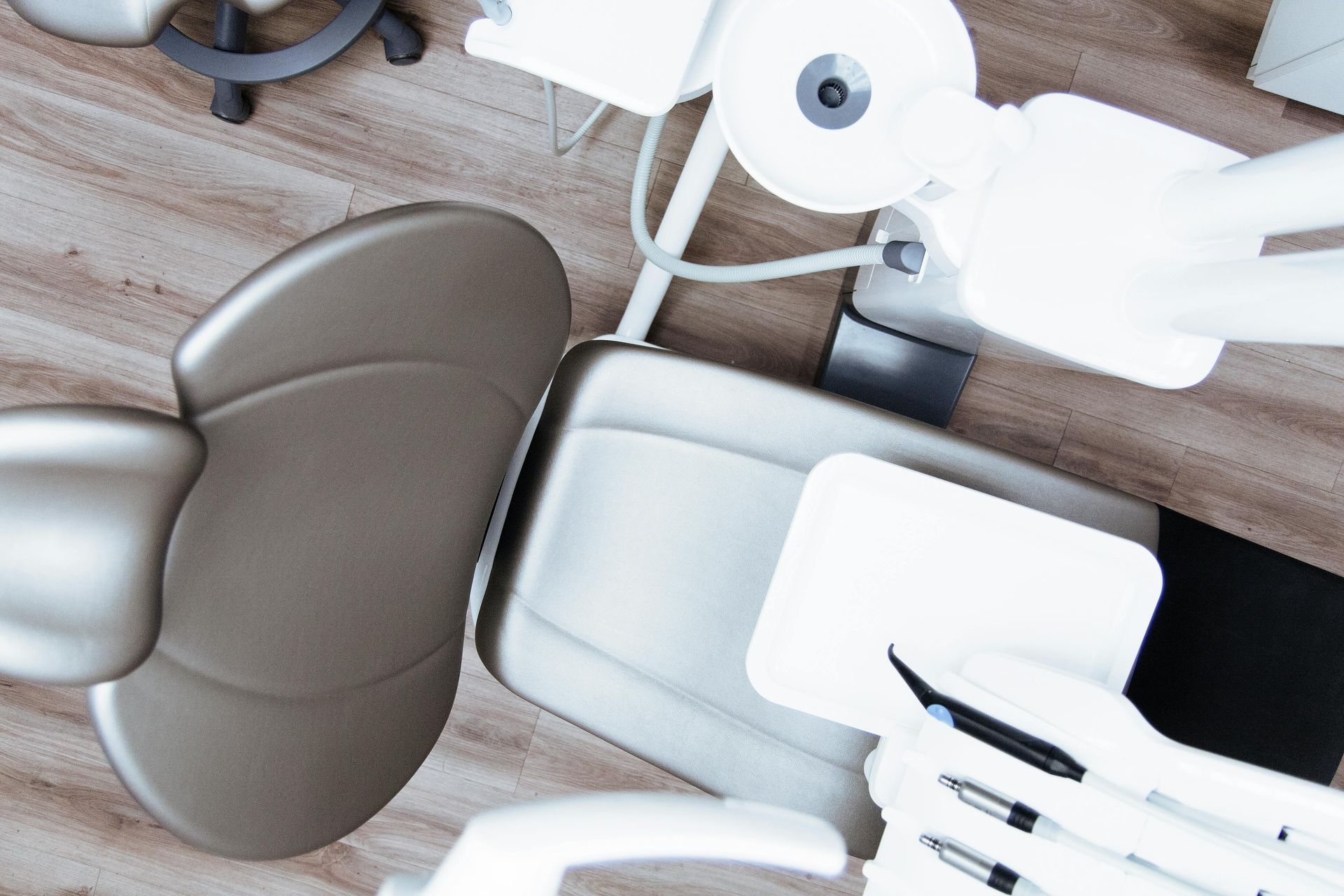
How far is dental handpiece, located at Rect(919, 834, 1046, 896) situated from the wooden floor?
0.93 metres

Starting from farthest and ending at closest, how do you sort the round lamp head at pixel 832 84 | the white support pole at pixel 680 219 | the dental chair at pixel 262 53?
1. the dental chair at pixel 262 53
2. the white support pole at pixel 680 219
3. the round lamp head at pixel 832 84

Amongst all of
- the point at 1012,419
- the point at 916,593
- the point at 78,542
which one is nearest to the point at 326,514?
the point at 78,542

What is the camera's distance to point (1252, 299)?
0.61 meters

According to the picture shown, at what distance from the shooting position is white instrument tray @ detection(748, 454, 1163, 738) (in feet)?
2.60

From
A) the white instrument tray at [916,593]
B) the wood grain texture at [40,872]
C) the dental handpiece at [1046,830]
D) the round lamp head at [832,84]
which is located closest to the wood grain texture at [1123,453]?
the white instrument tray at [916,593]

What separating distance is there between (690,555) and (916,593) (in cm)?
24

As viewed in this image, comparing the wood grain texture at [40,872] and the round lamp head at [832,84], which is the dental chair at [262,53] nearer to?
the round lamp head at [832,84]

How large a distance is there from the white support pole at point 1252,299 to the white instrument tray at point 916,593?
0.22 metres

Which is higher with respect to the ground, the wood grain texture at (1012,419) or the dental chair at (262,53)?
the dental chair at (262,53)

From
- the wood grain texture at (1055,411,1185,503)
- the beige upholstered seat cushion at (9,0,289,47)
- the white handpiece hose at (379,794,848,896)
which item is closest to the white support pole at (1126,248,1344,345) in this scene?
the white handpiece hose at (379,794,848,896)

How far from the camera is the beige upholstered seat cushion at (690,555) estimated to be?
Answer: 882mm

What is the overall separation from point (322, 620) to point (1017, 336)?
67 cm

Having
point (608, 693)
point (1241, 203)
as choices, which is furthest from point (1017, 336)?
point (608, 693)

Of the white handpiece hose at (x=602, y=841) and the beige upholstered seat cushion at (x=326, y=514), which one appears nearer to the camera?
the white handpiece hose at (x=602, y=841)
